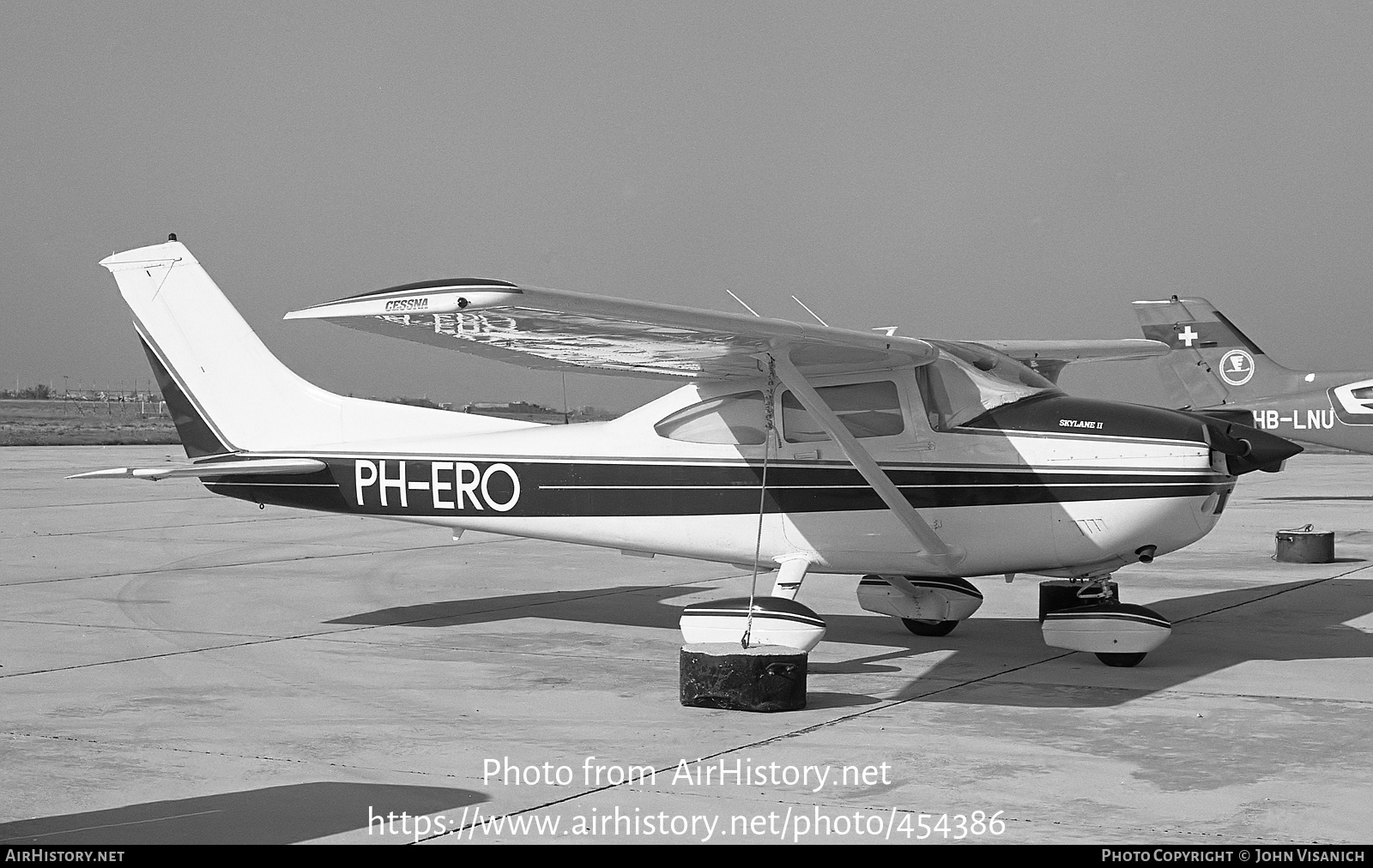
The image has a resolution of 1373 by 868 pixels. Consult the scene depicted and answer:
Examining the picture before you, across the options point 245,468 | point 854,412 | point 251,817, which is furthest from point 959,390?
point 245,468

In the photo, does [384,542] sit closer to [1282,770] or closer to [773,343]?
[773,343]

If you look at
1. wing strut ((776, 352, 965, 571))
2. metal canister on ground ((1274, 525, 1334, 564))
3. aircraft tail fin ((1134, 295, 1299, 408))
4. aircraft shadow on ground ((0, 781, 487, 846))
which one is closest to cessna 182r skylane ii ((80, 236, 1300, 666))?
wing strut ((776, 352, 965, 571))

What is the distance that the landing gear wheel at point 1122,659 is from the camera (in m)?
8.29

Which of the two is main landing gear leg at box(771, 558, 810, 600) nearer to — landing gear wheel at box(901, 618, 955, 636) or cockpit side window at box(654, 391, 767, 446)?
cockpit side window at box(654, 391, 767, 446)

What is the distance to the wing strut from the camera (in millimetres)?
8195

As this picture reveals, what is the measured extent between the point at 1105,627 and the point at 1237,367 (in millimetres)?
21579

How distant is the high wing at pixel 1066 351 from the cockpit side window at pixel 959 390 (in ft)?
6.07

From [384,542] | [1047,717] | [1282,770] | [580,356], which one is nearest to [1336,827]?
[1282,770]

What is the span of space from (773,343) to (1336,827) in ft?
13.7

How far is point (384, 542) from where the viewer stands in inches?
685

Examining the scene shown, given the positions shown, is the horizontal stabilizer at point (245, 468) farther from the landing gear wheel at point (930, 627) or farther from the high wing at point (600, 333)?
the landing gear wheel at point (930, 627)

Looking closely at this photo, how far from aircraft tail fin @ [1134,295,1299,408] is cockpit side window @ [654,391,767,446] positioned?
20.8 meters
